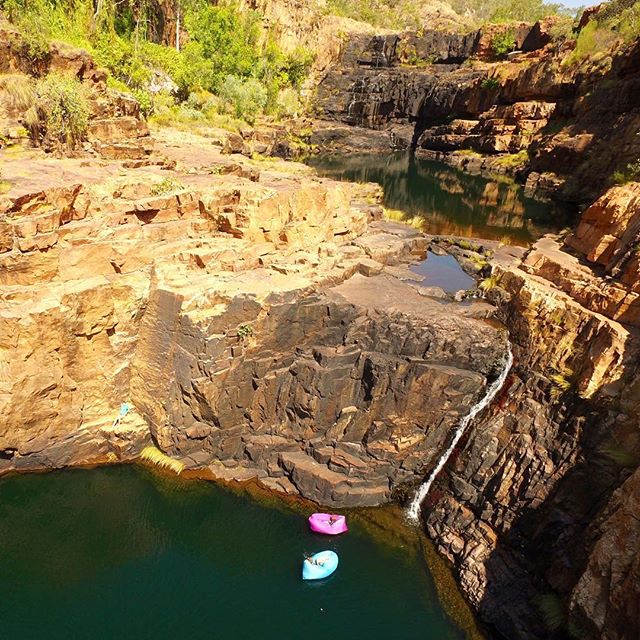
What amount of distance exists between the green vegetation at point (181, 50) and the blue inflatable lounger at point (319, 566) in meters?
32.5

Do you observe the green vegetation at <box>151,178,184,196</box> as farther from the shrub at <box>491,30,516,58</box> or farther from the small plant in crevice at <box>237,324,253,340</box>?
the shrub at <box>491,30,516,58</box>

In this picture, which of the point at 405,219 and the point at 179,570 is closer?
the point at 179,570

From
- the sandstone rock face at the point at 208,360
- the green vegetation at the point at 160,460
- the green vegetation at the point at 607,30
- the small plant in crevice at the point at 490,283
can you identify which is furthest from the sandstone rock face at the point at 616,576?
the green vegetation at the point at 607,30

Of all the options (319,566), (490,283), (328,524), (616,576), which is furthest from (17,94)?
(616,576)

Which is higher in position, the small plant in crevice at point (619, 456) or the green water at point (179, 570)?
the small plant in crevice at point (619, 456)

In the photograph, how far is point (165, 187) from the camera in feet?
68.9

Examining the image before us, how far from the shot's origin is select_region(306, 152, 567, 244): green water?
3653cm

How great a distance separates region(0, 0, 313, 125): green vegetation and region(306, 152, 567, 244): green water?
559 inches

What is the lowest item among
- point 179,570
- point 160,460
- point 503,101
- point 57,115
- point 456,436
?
point 179,570

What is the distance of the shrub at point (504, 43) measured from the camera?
2968 inches

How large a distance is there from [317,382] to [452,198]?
36205 millimetres

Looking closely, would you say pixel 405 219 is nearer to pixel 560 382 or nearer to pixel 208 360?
pixel 560 382

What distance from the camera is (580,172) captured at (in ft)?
142

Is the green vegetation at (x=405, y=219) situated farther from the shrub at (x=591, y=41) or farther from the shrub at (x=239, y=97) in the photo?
the shrub at (x=591, y=41)
